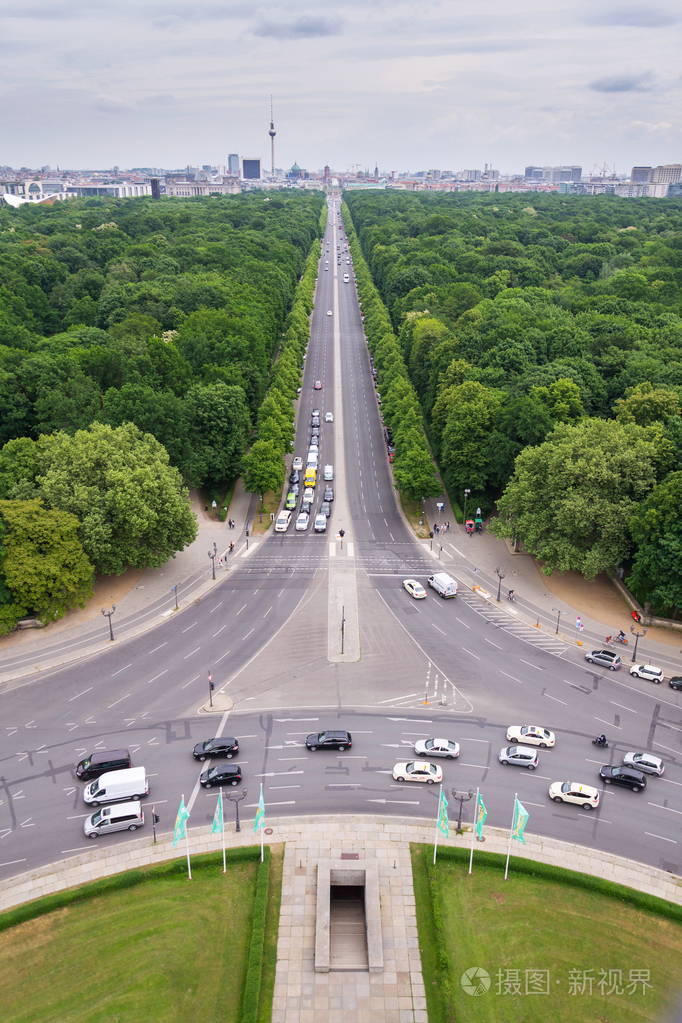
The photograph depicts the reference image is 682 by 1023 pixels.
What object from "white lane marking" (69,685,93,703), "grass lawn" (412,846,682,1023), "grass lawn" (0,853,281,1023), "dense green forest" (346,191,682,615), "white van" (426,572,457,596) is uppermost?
"dense green forest" (346,191,682,615)

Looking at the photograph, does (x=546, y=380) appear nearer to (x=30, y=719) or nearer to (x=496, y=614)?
(x=496, y=614)

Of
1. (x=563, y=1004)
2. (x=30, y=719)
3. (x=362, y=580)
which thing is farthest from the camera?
(x=362, y=580)

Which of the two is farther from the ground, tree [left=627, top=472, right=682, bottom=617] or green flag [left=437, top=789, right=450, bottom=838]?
tree [left=627, top=472, right=682, bottom=617]

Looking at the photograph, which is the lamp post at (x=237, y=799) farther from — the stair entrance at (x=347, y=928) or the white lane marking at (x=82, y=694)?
the white lane marking at (x=82, y=694)

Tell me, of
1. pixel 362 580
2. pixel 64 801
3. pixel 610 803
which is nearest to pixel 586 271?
pixel 362 580

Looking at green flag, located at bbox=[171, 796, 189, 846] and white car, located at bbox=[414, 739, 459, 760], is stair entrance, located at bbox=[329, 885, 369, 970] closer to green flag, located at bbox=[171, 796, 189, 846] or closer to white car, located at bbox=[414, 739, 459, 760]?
green flag, located at bbox=[171, 796, 189, 846]

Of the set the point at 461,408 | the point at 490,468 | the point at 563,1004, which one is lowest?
the point at 563,1004

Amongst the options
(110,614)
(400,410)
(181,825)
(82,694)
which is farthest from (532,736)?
(400,410)

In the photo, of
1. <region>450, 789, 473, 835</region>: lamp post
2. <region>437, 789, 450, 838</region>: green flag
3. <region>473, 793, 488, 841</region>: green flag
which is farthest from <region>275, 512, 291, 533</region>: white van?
<region>473, 793, 488, 841</region>: green flag
